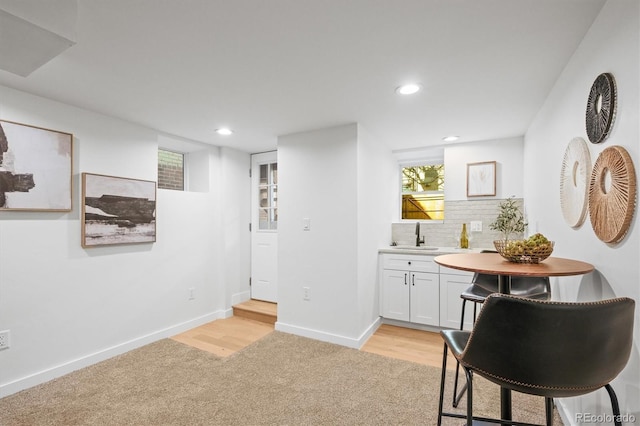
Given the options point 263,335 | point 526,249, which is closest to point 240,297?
point 263,335

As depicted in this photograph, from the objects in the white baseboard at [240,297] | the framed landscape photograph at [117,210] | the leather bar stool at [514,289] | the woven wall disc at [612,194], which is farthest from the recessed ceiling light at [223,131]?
the woven wall disc at [612,194]

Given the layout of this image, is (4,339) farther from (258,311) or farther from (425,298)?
(425,298)

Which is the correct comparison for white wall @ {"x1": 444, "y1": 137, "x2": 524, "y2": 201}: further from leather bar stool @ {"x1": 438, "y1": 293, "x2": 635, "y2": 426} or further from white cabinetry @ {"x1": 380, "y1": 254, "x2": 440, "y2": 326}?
leather bar stool @ {"x1": 438, "y1": 293, "x2": 635, "y2": 426}

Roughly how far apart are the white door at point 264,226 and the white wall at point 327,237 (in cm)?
78

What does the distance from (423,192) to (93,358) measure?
4.08 metres

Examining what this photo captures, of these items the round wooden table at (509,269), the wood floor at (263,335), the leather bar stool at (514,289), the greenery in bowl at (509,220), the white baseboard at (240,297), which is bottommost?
the wood floor at (263,335)

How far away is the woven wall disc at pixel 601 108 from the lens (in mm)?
1374

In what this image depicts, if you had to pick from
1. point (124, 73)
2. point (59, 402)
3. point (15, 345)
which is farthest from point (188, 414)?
point (124, 73)

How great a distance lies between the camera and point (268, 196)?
4477 mm

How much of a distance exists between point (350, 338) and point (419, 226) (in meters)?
1.77

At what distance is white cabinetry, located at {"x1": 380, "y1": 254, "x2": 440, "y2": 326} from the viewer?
3.54 m

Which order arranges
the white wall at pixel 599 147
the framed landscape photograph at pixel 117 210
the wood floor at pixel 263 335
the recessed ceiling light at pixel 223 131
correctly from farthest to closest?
the recessed ceiling light at pixel 223 131, the wood floor at pixel 263 335, the framed landscape photograph at pixel 117 210, the white wall at pixel 599 147

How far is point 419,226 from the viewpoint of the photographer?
A: 163 inches

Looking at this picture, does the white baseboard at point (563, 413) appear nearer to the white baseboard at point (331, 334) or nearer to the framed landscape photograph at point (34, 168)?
the white baseboard at point (331, 334)
